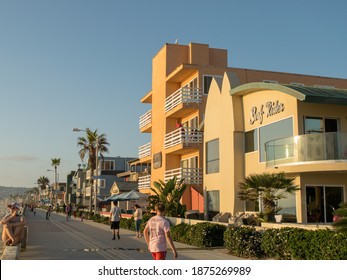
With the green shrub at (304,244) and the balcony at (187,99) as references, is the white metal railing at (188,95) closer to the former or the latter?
the balcony at (187,99)

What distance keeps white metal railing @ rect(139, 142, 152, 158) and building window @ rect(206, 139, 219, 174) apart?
37.7 feet

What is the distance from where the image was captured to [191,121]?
32.5 meters

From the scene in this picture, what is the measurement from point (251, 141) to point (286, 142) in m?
4.41

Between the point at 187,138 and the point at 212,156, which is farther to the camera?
the point at 187,138

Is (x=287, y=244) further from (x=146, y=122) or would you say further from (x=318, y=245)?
(x=146, y=122)

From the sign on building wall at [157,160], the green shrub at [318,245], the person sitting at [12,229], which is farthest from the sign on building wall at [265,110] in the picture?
the sign on building wall at [157,160]

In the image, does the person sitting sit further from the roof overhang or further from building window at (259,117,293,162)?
the roof overhang

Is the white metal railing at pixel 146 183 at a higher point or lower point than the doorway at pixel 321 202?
higher

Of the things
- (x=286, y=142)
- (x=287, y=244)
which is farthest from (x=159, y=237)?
(x=286, y=142)

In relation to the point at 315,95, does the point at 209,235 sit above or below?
below

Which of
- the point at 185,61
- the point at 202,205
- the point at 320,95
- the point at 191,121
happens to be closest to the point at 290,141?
the point at 320,95

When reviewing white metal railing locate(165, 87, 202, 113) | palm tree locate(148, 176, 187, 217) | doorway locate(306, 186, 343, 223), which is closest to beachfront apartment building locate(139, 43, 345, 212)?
white metal railing locate(165, 87, 202, 113)

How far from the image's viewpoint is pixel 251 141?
23.6 meters

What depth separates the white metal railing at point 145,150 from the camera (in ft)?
127
